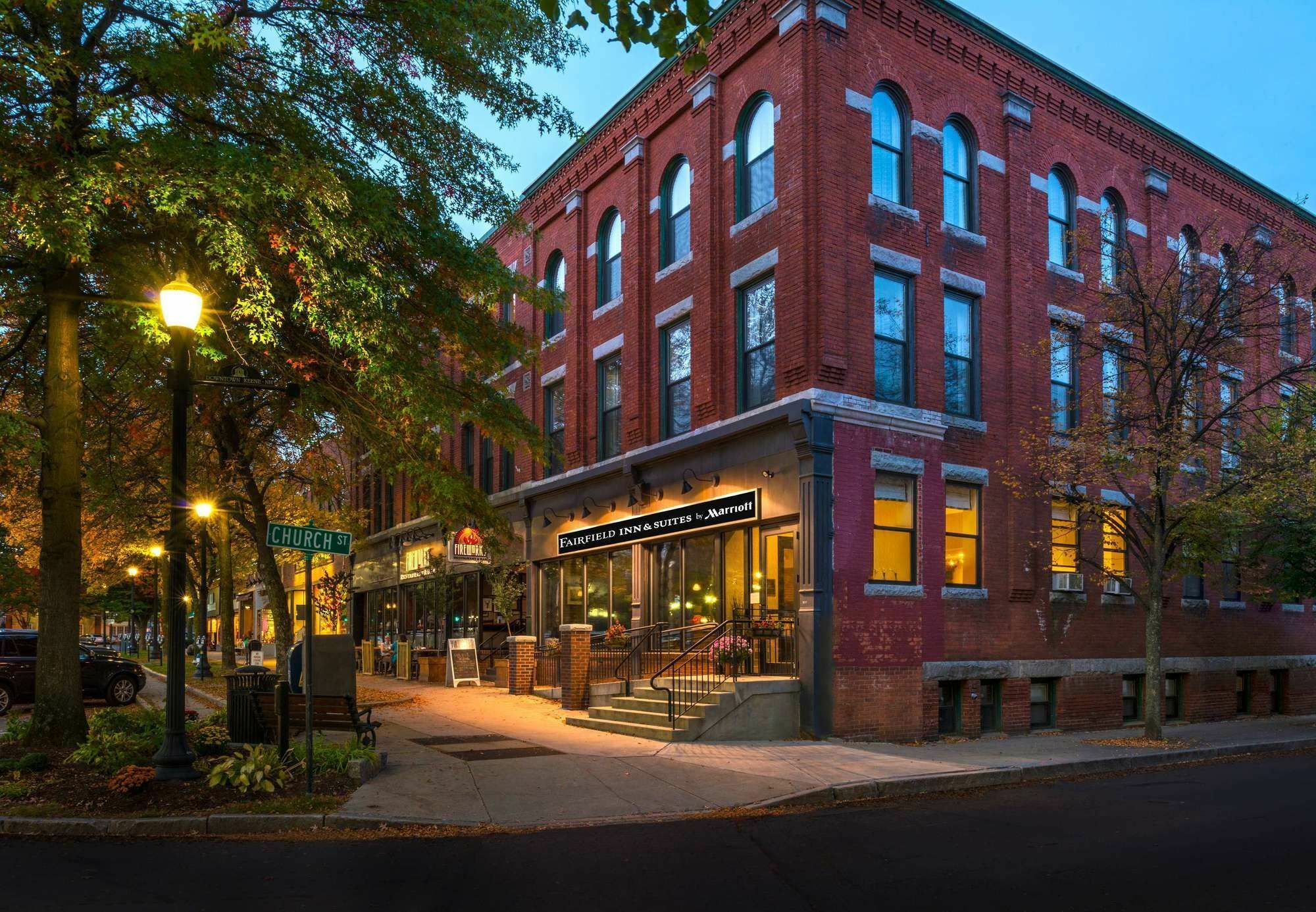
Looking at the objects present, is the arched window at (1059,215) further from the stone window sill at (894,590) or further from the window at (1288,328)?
the stone window sill at (894,590)

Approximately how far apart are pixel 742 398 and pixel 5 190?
11.6m

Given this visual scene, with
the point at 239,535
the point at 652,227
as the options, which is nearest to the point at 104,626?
the point at 239,535

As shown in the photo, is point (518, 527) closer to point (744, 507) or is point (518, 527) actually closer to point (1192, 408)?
point (744, 507)

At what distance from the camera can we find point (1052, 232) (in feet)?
70.9

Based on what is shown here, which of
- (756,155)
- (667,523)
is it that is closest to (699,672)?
(667,523)

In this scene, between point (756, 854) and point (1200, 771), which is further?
point (1200, 771)

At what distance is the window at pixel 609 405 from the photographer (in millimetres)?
23578

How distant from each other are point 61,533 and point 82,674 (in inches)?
506

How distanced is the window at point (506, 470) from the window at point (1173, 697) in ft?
54.6

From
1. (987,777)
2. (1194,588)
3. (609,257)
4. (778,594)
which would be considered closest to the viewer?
(987,777)

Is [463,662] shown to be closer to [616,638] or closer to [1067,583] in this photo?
[616,638]

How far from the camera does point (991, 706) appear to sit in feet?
63.4

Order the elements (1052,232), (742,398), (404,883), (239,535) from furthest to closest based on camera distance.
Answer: (239,535), (1052,232), (742,398), (404,883)

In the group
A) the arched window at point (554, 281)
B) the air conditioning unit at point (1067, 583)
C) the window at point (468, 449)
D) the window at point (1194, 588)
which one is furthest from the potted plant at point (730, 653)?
the window at point (468, 449)
